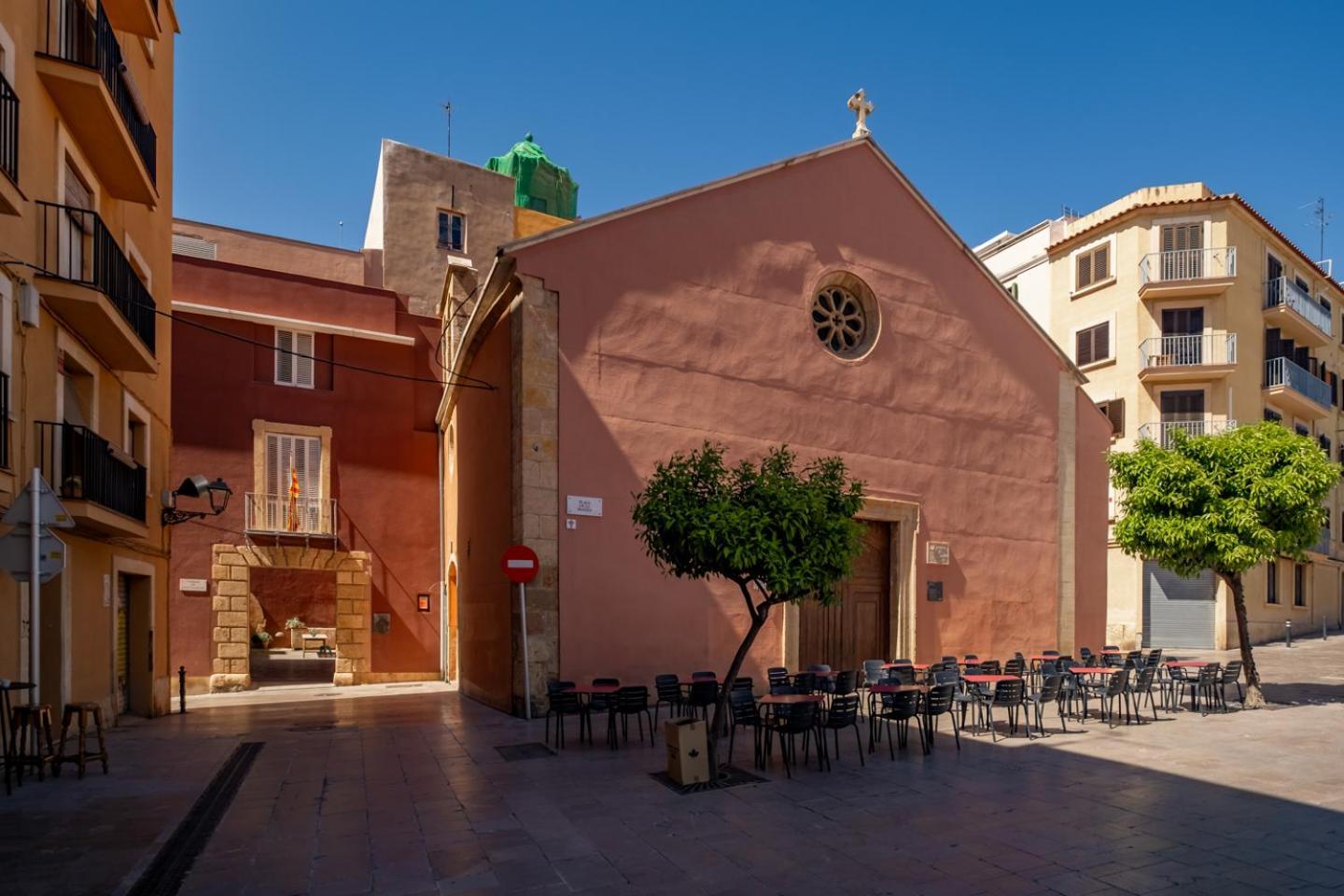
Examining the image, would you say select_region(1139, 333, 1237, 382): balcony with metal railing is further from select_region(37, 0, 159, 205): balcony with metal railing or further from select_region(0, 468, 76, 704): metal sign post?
select_region(0, 468, 76, 704): metal sign post

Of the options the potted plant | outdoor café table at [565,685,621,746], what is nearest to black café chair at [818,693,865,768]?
outdoor café table at [565,685,621,746]

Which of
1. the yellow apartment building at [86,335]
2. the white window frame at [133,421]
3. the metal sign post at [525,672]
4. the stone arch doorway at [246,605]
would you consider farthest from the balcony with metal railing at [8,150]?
the stone arch doorway at [246,605]

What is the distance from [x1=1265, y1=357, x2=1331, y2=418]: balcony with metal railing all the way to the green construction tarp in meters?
26.9

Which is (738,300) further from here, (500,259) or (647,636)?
(647,636)

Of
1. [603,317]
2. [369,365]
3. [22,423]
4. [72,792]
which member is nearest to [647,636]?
[603,317]

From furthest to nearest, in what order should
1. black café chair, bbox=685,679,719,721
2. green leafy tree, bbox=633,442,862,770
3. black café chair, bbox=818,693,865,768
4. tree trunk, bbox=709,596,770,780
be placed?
1. black café chair, bbox=685,679,719,721
2. black café chair, bbox=818,693,865,768
3. tree trunk, bbox=709,596,770,780
4. green leafy tree, bbox=633,442,862,770

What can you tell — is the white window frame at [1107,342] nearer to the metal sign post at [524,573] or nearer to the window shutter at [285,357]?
the metal sign post at [524,573]

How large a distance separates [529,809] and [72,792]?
4.65 m

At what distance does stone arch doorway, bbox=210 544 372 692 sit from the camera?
18984 mm

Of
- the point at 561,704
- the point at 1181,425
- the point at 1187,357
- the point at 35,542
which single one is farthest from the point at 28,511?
the point at 1187,357

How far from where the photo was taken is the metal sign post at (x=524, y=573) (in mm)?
12969

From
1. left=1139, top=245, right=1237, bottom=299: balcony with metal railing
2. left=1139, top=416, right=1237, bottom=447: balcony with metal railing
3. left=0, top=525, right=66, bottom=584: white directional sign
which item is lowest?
left=0, top=525, right=66, bottom=584: white directional sign

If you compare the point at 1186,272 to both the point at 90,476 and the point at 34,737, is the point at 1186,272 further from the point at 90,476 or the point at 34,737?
the point at 34,737

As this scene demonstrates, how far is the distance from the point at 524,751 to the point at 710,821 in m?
3.87
